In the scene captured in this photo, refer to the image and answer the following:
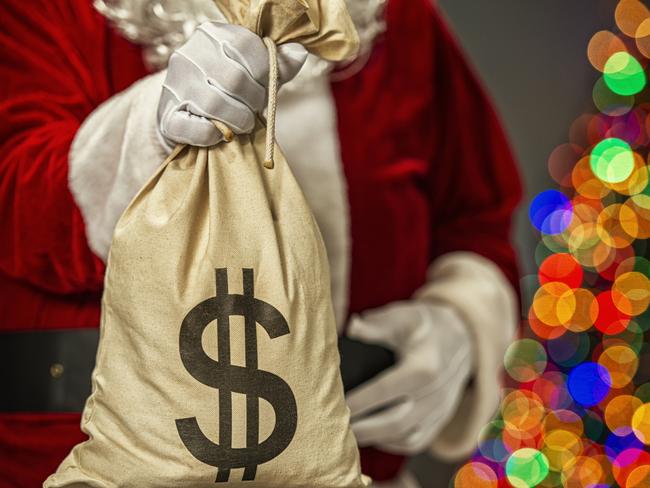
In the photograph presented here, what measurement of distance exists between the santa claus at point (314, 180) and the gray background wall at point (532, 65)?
34.0 inches

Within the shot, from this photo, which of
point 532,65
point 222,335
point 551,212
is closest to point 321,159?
point 222,335

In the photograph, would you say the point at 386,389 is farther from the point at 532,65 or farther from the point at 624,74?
the point at 532,65

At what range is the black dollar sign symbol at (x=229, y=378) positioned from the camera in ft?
2.07

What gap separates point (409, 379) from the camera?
3.09 feet

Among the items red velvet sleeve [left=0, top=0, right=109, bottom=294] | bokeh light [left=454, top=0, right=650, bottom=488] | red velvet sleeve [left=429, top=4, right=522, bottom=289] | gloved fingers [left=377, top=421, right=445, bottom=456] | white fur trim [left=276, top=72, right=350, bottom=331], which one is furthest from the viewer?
bokeh light [left=454, top=0, right=650, bottom=488]

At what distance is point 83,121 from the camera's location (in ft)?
2.52

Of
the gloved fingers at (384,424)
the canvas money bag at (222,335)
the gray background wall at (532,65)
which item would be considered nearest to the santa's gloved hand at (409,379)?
the gloved fingers at (384,424)

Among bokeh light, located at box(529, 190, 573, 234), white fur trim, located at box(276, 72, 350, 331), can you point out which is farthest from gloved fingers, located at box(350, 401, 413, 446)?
bokeh light, located at box(529, 190, 573, 234)

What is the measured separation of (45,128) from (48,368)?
21 centimetres

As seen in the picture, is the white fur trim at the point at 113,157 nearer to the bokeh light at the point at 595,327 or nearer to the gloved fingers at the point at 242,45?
the gloved fingers at the point at 242,45

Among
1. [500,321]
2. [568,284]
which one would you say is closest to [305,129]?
[500,321]

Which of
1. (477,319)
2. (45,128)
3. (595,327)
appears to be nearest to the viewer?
(45,128)

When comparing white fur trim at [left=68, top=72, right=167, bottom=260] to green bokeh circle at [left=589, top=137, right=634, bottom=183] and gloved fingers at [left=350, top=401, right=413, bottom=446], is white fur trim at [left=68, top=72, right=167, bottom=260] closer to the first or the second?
gloved fingers at [left=350, top=401, right=413, bottom=446]

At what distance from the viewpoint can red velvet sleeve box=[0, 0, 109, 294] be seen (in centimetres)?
75
